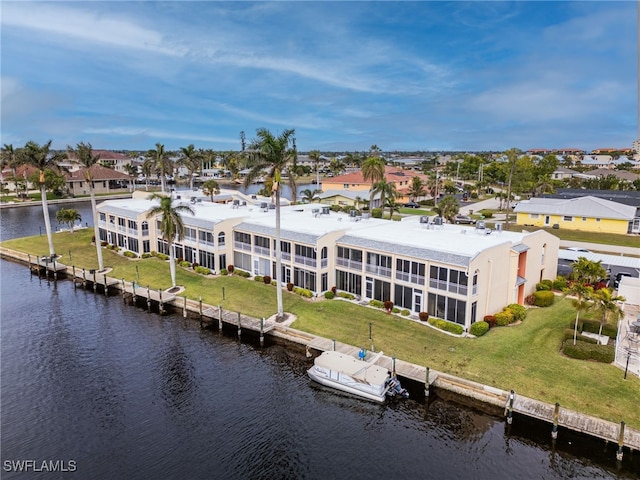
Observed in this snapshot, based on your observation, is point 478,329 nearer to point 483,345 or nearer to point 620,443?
point 483,345

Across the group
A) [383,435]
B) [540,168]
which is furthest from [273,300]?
[540,168]

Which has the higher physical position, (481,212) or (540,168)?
(540,168)

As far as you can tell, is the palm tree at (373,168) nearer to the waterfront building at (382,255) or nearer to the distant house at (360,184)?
the waterfront building at (382,255)

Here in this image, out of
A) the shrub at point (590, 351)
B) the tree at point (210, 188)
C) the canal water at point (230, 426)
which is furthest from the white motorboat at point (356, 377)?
the tree at point (210, 188)

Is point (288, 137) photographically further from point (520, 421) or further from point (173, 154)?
point (173, 154)

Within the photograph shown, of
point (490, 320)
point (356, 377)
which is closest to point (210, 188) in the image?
point (490, 320)
